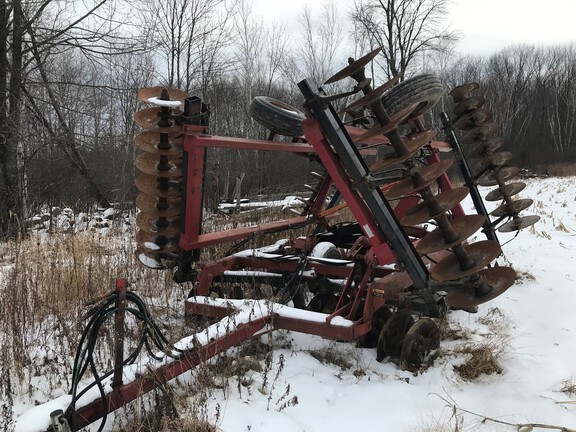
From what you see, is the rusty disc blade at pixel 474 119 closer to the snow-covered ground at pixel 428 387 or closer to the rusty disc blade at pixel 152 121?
the snow-covered ground at pixel 428 387

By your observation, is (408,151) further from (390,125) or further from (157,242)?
(157,242)

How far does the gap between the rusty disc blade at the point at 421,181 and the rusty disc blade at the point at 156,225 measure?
207cm

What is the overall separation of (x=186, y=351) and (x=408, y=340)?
151cm

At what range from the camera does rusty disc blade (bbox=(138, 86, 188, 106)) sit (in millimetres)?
3657

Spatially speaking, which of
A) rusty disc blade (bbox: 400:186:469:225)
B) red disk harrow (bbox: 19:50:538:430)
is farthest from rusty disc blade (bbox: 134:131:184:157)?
rusty disc blade (bbox: 400:186:469:225)

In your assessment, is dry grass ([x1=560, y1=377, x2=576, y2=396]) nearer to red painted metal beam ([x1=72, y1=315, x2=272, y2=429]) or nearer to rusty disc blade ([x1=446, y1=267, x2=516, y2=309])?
rusty disc blade ([x1=446, y1=267, x2=516, y2=309])

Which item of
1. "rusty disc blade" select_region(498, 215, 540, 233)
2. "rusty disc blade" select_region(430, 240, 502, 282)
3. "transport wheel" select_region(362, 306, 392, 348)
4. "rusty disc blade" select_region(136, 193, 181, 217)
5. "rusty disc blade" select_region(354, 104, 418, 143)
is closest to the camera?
"rusty disc blade" select_region(354, 104, 418, 143)

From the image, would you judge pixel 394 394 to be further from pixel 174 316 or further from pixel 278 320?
pixel 174 316

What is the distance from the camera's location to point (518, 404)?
2.64 metres

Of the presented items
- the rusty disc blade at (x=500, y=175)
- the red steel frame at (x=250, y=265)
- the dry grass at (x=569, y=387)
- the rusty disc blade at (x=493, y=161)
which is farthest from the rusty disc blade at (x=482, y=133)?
the dry grass at (x=569, y=387)

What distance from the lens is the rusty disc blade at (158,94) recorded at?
3657 millimetres

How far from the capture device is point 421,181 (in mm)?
2641

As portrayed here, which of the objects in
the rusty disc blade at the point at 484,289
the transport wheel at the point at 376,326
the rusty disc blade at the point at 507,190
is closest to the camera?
the rusty disc blade at the point at 484,289

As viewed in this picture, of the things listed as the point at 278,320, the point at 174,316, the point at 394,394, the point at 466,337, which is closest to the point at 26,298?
the point at 174,316
